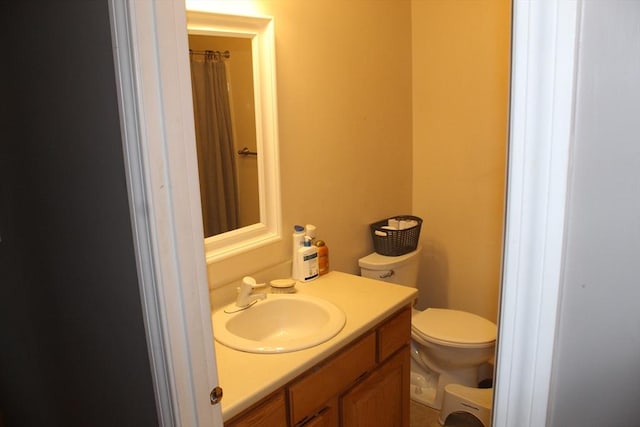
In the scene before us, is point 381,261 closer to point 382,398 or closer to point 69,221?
A: point 382,398

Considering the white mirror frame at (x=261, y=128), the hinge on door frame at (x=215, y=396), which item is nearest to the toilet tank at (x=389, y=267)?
the white mirror frame at (x=261, y=128)

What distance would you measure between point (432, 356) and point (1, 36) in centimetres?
210

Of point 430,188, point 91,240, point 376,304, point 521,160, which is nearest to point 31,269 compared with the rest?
point 91,240

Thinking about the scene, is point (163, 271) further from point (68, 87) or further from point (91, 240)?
point (68, 87)

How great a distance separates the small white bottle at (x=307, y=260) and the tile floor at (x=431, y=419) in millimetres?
971

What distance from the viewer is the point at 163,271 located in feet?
2.88

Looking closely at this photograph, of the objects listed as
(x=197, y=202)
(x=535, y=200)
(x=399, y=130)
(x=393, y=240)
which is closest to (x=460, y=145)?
(x=399, y=130)

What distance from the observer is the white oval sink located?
1536 mm

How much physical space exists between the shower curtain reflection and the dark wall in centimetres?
58

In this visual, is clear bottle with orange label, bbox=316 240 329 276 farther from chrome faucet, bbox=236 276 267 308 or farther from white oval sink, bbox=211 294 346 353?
chrome faucet, bbox=236 276 267 308

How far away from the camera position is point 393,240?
228cm

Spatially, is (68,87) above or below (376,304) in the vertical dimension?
above

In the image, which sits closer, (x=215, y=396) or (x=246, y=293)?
(x=215, y=396)

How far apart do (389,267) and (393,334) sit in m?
0.53
